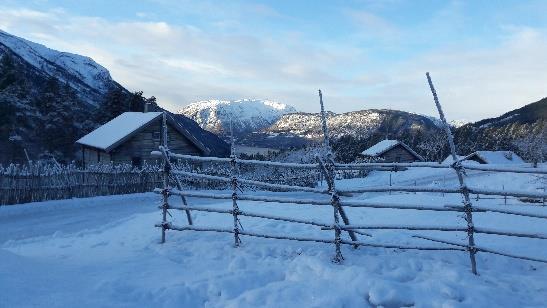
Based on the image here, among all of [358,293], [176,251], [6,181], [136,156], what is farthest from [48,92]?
[358,293]

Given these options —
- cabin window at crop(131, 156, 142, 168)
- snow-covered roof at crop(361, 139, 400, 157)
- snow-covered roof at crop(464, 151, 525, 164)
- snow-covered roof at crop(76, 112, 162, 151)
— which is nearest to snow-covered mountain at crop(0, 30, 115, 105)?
snow-covered roof at crop(361, 139, 400, 157)

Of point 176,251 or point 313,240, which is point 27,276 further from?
point 313,240

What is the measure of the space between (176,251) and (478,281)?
14.6ft

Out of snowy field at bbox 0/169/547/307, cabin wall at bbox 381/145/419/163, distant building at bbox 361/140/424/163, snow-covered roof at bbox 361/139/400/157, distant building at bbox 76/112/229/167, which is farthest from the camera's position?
cabin wall at bbox 381/145/419/163

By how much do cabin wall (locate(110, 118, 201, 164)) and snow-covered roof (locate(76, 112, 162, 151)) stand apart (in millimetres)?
595

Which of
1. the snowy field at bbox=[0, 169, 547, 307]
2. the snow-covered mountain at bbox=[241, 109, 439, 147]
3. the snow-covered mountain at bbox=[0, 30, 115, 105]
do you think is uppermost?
the snow-covered mountain at bbox=[0, 30, 115, 105]

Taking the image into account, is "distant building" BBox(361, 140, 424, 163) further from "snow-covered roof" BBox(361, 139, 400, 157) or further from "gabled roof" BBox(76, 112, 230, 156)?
"gabled roof" BBox(76, 112, 230, 156)

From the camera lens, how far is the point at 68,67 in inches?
4626

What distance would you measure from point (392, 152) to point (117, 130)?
105ft

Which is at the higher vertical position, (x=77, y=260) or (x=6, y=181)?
(x=6, y=181)

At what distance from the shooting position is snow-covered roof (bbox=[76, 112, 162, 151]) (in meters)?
23.7

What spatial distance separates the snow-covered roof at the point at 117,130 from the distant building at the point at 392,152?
28265 millimetres

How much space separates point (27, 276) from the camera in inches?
193

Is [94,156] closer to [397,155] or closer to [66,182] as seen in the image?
[66,182]
